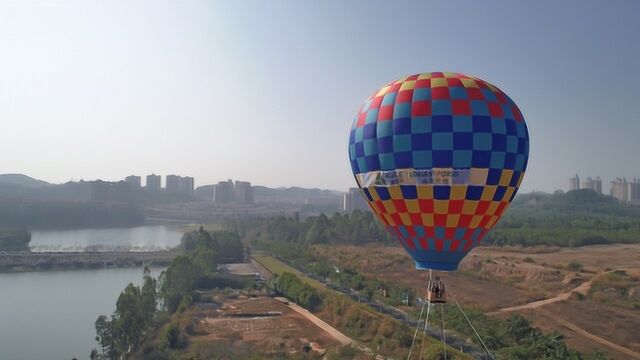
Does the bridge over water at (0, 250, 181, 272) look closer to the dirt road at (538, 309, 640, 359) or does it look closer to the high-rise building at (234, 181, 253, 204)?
the dirt road at (538, 309, 640, 359)

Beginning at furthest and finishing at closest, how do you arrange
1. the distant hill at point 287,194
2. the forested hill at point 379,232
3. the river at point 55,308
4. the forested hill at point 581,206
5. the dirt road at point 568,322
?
the distant hill at point 287,194, the forested hill at point 581,206, the forested hill at point 379,232, the river at point 55,308, the dirt road at point 568,322

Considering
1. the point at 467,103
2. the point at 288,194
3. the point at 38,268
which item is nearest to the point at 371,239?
the point at 38,268

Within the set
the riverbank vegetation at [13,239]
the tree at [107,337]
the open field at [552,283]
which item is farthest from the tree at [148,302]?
the riverbank vegetation at [13,239]

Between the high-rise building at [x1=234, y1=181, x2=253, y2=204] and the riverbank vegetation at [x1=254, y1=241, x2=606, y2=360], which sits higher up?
the high-rise building at [x1=234, y1=181, x2=253, y2=204]

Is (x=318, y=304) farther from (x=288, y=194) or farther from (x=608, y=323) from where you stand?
(x=288, y=194)

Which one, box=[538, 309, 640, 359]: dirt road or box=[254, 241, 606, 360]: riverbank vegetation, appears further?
box=[538, 309, 640, 359]: dirt road

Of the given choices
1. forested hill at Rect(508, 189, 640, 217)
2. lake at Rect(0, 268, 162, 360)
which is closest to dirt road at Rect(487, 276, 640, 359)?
lake at Rect(0, 268, 162, 360)

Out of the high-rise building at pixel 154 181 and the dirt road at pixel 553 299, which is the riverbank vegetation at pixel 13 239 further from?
the high-rise building at pixel 154 181
